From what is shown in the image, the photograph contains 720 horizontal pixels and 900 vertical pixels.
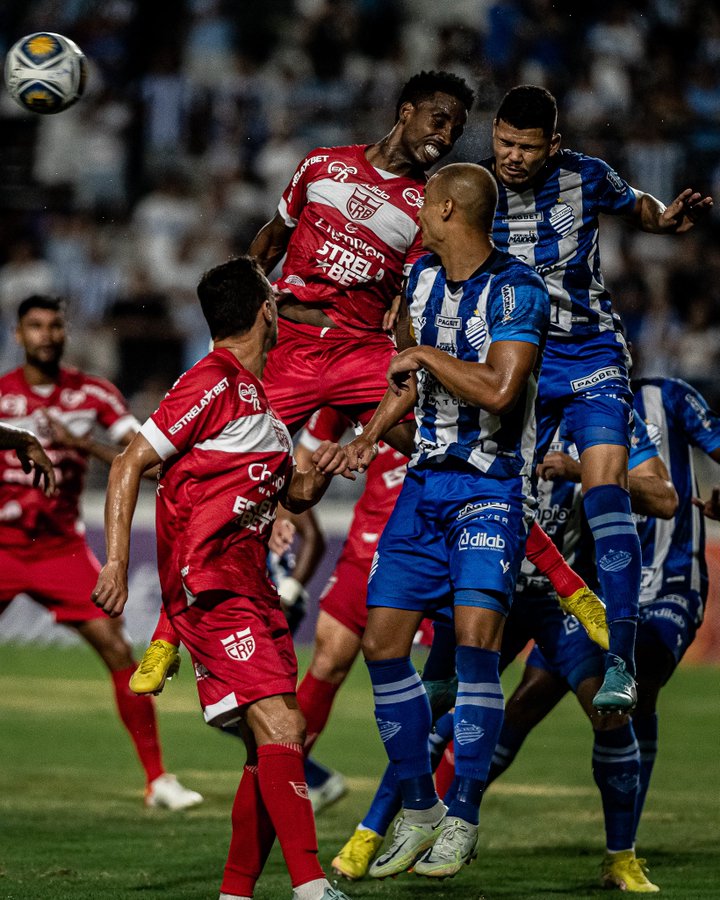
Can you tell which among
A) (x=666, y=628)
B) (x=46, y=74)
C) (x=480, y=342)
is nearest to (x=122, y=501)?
(x=480, y=342)

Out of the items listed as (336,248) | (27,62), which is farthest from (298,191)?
(27,62)

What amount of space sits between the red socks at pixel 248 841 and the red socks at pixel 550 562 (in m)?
1.46

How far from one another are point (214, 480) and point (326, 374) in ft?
5.65

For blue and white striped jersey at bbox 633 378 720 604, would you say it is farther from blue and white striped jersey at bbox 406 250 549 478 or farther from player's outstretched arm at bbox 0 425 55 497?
player's outstretched arm at bbox 0 425 55 497

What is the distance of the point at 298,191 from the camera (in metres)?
7.14

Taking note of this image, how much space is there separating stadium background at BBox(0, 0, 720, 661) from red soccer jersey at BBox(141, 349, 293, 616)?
10453mm

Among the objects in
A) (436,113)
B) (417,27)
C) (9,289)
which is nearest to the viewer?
(436,113)

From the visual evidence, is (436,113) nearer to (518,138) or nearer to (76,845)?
(518,138)

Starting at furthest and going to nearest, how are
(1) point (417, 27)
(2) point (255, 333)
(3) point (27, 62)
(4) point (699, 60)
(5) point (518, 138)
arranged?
(1) point (417, 27), (4) point (699, 60), (3) point (27, 62), (5) point (518, 138), (2) point (255, 333)

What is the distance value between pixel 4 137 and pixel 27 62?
11.3 meters

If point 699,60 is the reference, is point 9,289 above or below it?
below

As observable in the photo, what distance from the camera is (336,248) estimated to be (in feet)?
23.0

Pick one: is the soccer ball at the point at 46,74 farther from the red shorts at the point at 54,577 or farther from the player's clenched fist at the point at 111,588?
the player's clenched fist at the point at 111,588

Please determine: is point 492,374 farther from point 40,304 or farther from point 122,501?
point 40,304
